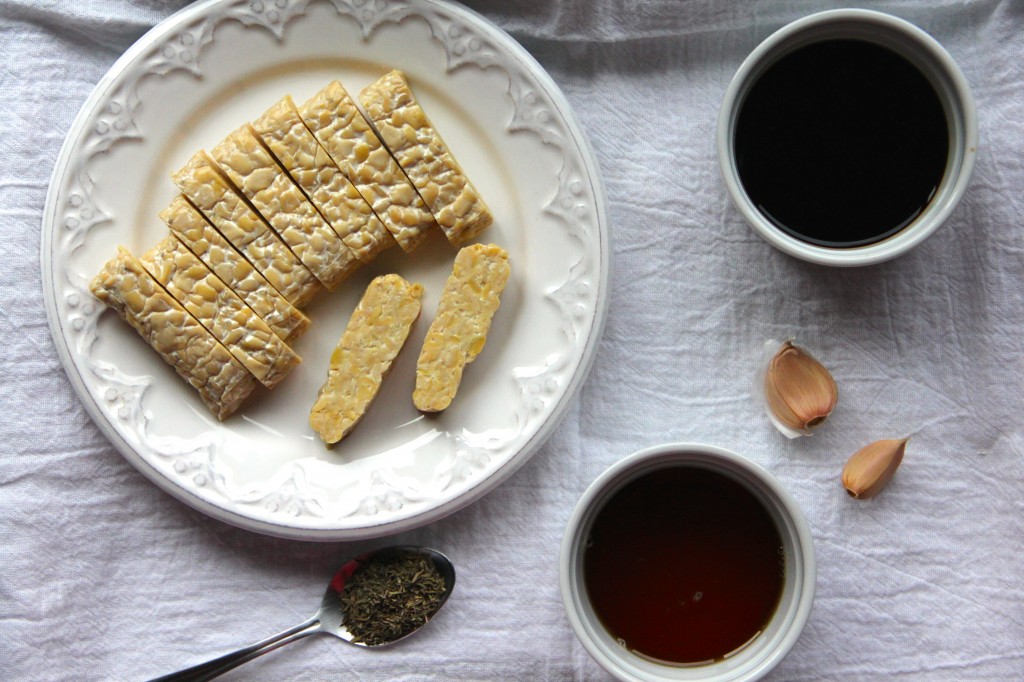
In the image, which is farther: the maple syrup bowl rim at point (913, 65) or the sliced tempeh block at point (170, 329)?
the sliced tempeh block at point (170, 329)

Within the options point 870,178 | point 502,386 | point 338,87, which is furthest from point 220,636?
point 870,178

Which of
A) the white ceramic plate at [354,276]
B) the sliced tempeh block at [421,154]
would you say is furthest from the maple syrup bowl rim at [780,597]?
the sliced tempeh block at [421,154]

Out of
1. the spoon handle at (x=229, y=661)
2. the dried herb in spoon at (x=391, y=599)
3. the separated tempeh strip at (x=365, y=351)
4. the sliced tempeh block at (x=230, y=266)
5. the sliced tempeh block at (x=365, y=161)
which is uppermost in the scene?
the sliced tempeh block at (x=365, y=161)

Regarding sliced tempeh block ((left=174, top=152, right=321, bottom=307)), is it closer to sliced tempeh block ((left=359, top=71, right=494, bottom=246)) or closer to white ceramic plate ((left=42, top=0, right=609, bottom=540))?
white ceramic plate ((left=42, top=0, right=609, bottom=540))

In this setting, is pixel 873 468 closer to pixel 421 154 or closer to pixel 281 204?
pixel 421 154

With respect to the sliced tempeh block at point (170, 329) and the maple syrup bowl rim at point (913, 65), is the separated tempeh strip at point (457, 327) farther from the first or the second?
the maple syrup bowl rim at point (913, 65)

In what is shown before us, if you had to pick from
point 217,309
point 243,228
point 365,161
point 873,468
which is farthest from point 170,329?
point 873,468
